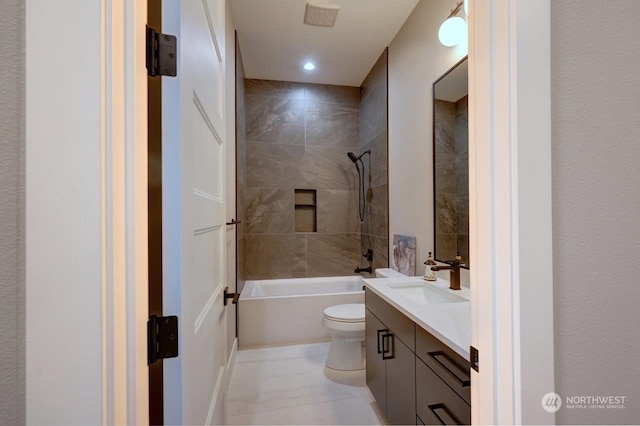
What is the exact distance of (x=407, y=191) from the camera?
7.68 feet

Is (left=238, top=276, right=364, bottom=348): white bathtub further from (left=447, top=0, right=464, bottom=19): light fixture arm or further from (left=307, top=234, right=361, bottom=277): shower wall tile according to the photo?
(left=447, top=0, right=464, bottom=19): light fixture arm

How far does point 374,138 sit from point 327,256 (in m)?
1.54

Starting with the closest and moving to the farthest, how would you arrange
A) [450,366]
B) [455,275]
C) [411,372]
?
[450,366] → [411,372] → [455,275]

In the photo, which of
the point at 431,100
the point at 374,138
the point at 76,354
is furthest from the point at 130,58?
the point at 374,138

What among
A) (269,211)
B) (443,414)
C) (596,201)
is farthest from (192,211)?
(269,211)

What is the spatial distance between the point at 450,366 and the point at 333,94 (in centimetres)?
328

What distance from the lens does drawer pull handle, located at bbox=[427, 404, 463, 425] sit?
38.4 inches

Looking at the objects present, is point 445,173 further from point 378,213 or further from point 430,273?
point 378,213

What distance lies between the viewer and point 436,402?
1076 mm

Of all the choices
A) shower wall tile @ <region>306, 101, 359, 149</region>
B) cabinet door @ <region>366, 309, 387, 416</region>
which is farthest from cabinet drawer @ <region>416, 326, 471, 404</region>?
shower wall tile @ <region>306, 101, 359, 149</region>

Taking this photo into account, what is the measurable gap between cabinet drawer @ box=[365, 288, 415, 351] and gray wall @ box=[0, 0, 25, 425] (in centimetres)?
125

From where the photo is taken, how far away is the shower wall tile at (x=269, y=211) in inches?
131

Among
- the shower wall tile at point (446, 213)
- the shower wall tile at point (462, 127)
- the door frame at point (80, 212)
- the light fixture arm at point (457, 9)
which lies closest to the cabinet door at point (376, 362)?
the shower wall tile at point (446, 213)

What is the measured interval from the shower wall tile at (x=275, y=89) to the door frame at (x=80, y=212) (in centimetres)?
306
